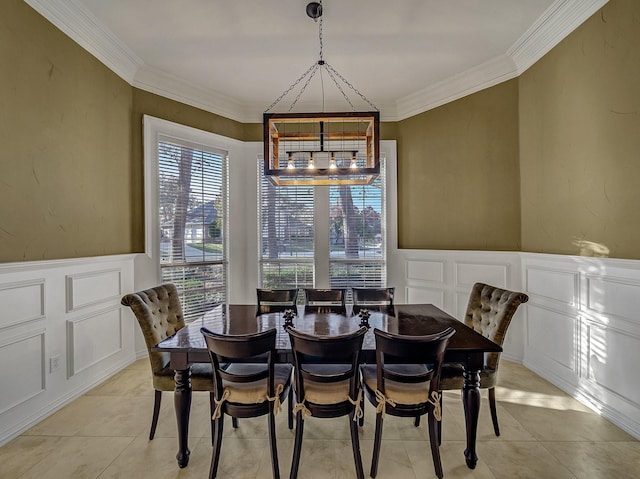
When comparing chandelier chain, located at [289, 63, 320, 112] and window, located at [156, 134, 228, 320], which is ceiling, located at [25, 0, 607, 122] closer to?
chandelier chain, located at [289, 63, 320, 112]

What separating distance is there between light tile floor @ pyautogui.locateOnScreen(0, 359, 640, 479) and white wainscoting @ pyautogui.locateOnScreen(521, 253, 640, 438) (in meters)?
A: 0.21

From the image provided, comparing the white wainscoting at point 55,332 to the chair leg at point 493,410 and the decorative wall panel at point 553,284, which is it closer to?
the chair leg at point 493,410

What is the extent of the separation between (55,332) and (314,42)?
3345mm

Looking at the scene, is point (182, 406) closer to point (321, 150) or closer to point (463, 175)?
point (321, 150)

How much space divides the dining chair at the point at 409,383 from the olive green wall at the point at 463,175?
7.81 ft

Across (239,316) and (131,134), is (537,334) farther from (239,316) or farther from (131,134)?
(131,134)

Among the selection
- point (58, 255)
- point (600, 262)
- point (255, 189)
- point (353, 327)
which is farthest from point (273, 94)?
point (600, 262)

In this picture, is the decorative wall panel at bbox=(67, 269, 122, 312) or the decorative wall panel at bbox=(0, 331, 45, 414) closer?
the decorative wall panel at bbox=(0, 331, 45, 414)

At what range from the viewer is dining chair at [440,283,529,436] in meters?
2.07

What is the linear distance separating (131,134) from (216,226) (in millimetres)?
1401

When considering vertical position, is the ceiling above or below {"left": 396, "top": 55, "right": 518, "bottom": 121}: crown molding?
above

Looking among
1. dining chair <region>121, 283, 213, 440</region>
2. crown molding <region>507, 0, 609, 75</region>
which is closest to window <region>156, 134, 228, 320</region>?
dining chair <region>121, 283, 213, 440</region>

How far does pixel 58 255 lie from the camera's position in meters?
2.62

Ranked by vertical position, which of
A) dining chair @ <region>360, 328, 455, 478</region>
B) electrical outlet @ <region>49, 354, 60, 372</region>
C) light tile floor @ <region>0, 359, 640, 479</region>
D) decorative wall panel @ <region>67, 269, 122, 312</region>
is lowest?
light tile floor @ <region>0, 359, 640, 479</region>
